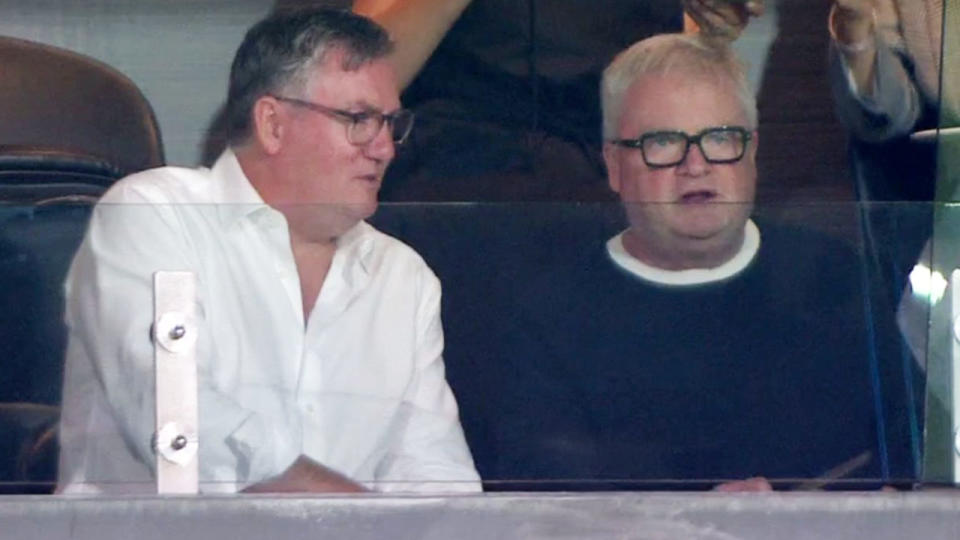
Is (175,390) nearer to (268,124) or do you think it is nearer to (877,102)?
(268,124)

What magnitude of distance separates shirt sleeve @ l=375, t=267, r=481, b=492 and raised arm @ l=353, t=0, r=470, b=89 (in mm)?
370

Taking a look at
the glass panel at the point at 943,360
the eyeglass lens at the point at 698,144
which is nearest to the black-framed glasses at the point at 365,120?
the eyeglass lens at the point at 698,144

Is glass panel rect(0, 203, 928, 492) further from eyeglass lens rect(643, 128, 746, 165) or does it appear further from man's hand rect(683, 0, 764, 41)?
man's hand rect(683, 0, 764, 41)

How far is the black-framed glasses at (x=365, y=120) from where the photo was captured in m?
2.93

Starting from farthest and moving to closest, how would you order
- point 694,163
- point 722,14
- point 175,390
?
point 722,14 < point 694,163 < point 175,390

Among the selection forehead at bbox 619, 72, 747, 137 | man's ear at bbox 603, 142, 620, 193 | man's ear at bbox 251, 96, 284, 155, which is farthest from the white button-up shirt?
forehead at bbox 619, 72, 747, 137

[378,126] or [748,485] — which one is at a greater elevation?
[378,126]

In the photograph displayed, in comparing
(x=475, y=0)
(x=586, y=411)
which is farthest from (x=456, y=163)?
(x=586, y=411)

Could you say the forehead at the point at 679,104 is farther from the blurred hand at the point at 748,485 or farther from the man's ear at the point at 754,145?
the blurred hand at the point at 748,485

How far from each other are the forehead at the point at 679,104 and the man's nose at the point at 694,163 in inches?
1.7

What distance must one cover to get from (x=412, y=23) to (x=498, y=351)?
0.56 metres

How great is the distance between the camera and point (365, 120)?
295 cm

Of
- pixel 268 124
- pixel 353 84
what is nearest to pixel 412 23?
pixel 353 84

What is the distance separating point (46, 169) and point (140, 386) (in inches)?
15.8
